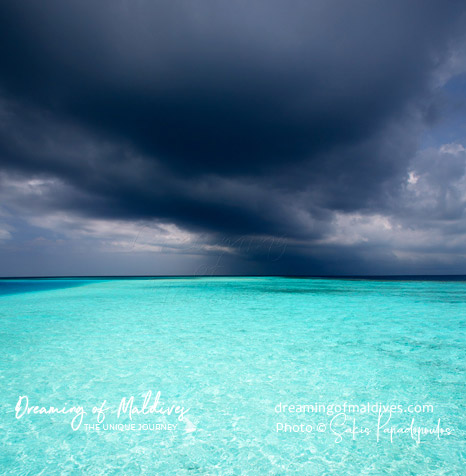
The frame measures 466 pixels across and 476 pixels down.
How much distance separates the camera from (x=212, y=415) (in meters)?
3.61

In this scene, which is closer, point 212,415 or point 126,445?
point 126,445

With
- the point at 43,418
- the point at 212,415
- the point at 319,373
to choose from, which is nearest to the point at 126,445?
the point at 212,415

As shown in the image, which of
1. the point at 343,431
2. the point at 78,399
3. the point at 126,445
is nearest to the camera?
the point at 126,445

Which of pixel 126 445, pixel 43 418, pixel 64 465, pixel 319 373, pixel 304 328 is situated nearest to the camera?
pixel 64 465

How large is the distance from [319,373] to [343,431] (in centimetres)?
178

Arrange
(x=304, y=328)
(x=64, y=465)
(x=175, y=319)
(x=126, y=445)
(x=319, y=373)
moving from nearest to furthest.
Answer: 1. (x=64, y=465)
2. (x=126, y=445)
3. (x=319, y=373)
4. (x=304, y=328)
5. (x=175, y=319)

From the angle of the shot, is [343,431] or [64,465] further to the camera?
[343,431]

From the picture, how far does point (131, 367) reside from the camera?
17.3ft

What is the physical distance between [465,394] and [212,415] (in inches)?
152

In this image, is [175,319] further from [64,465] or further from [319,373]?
[64,465]

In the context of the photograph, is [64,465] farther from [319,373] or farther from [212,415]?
[319,373]

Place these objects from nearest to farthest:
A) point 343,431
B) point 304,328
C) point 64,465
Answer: point 64,465
point 343,431
point 304,328

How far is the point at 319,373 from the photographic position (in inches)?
197

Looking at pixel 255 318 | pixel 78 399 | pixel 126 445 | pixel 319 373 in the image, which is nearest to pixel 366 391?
pixel 319 373
